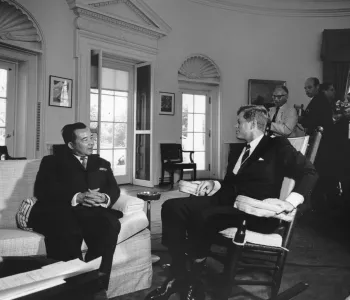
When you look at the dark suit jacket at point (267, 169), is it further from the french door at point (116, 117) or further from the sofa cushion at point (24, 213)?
the french door at point (116, 117)

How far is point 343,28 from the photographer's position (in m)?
7.46

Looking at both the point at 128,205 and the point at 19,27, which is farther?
the point at 19,27

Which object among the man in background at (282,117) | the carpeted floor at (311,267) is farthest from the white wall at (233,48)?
the carpeted floor at (311,267)

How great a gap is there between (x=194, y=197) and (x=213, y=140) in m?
5.35

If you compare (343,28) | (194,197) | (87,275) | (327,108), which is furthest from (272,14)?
(87,275)

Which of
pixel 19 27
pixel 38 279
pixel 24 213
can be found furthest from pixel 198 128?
pixel 38 279

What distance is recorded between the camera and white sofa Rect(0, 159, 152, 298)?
5.94 feet

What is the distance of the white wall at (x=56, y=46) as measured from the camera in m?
4.93

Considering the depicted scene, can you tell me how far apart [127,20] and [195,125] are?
2.68 m

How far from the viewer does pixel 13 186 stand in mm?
2135

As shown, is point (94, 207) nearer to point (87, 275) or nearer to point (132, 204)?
point (132, 204)

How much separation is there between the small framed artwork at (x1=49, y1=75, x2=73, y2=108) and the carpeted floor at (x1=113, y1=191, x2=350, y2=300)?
2659 millimetres

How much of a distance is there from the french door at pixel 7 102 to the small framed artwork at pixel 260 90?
4.69 m

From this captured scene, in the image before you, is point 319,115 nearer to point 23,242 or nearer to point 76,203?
point 76,203
